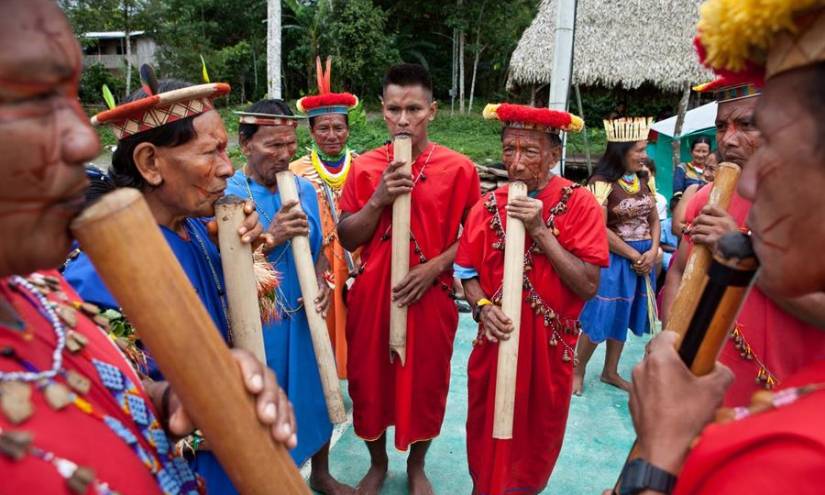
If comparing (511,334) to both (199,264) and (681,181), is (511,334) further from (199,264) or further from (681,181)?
(681,181)

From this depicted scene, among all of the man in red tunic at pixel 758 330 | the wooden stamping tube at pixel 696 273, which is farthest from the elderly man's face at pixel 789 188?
the man in red tunic at pixel 758 330

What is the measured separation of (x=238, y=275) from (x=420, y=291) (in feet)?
4.47

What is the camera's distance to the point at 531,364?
311 cm

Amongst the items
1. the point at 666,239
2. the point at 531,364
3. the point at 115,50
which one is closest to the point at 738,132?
the point at 531,364

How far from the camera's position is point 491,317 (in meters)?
2.83

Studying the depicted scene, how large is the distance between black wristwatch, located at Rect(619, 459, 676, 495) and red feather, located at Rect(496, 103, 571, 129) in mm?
2104

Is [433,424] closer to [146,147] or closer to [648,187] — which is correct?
[146,147]

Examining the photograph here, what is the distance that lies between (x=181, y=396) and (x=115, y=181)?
4.51ft

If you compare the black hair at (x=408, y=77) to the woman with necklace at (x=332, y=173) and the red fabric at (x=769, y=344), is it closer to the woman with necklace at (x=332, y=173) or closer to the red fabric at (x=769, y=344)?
the woman with necklace at (x=332, y=173)

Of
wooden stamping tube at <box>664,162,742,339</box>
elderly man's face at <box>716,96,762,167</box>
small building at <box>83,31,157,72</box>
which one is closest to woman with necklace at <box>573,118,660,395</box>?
elderly man's face at <box>716,96,762,167</box>

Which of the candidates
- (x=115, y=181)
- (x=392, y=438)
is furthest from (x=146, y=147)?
(x=392, y=438)

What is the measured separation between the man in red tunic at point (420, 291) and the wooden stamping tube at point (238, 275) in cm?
123

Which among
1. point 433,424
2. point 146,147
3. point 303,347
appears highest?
point 146,147

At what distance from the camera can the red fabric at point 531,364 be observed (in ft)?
9.89
